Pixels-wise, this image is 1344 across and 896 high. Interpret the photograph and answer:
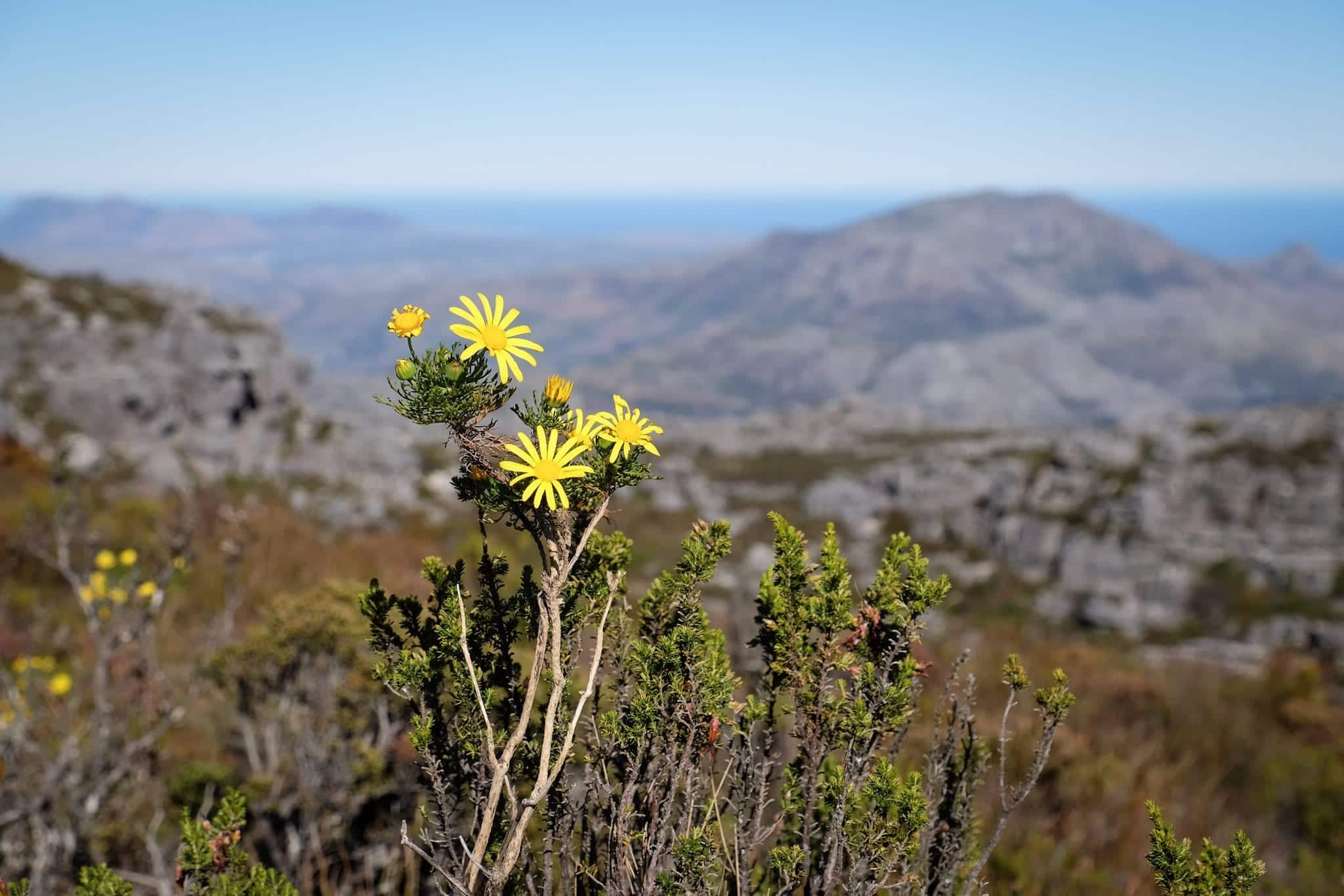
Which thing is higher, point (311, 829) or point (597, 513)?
point (597, 513)

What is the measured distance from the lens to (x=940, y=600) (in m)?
1.72

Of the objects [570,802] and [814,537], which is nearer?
[570,802]

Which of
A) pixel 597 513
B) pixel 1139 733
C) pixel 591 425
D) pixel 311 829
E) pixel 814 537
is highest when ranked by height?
pixel 591 425

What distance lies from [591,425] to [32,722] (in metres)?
3.98

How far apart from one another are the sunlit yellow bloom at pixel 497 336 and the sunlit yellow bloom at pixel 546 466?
0.12 m

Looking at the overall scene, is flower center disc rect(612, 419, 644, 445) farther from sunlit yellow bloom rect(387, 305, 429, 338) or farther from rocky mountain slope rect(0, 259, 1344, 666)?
rocky mountain slope rect(0, 259, 1344, 666)

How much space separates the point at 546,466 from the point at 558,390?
226 millimetres

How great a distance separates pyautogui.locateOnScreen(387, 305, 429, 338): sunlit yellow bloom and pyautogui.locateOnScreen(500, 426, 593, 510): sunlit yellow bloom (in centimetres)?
26

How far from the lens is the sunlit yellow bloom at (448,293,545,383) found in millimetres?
1403

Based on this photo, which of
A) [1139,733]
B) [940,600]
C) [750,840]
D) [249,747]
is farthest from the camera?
[1139,733]

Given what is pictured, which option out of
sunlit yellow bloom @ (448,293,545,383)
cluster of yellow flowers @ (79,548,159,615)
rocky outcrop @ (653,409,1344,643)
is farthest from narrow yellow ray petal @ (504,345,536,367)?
rocky outcrop @ (653,409,1344,643)

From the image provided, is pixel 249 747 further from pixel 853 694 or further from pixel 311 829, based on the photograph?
pixel 853 694

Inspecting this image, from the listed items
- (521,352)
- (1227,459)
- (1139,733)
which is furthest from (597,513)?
(1227,459)

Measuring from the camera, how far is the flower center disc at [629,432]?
148 centimetres
